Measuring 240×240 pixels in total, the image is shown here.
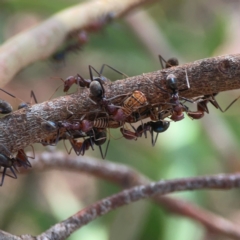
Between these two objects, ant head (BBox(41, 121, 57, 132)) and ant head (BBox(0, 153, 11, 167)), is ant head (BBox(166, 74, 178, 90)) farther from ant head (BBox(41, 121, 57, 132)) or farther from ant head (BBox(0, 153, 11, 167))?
ant head (BBox(0, 153, 11, 167))

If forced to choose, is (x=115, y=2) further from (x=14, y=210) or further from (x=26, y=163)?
(x=14, y=210)

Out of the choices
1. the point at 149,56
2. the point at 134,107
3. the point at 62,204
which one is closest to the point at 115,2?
the point at 149,56

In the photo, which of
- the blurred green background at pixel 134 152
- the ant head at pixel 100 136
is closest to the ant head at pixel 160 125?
the ant head at pixel 100 136

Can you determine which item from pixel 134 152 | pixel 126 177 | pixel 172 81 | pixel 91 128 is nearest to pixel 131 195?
pixel 91 128

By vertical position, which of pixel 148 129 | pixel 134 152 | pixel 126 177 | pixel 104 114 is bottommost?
pixel 134 152

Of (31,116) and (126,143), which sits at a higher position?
(31,116)

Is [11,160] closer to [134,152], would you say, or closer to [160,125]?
[160,125]
